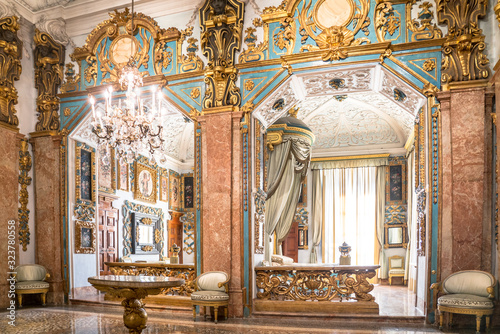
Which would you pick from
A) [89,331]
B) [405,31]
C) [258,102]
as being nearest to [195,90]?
[258,102]

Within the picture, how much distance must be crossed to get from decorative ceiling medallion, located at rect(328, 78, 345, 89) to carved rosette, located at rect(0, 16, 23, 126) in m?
6.21

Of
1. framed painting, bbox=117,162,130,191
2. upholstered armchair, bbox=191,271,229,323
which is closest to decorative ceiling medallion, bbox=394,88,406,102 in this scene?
upholstered armchair, bbox=191,271,229,323


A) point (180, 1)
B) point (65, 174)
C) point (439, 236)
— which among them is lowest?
point (439, 236)

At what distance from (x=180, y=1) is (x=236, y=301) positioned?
557 cm

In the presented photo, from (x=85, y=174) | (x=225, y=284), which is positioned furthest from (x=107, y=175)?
(x=225, y=284)

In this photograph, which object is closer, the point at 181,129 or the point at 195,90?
the point at 195,90

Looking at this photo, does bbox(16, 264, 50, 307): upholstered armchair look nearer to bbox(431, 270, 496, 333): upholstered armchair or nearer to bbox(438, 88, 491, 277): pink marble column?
bbox(431, 270, 496, 333): upholstered armchair

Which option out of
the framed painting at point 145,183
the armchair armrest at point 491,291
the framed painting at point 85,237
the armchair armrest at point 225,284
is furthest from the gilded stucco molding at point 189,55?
the armchair armrest at point 491,291

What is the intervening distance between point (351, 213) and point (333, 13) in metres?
7.67

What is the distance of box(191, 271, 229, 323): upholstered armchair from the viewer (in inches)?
272

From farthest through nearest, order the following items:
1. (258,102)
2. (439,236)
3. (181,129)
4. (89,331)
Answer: (181,129)
(258,102)
(439,236)
(89,331)

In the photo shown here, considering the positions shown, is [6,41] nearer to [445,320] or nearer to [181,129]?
[181,129]

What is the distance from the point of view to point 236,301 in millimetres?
7348

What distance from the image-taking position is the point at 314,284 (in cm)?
729
